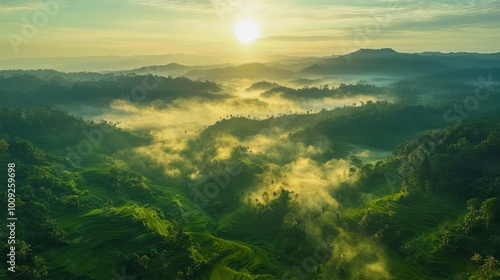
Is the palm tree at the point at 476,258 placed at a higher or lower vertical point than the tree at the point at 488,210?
lower

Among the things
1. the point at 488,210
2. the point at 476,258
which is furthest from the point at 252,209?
the point at 488,210

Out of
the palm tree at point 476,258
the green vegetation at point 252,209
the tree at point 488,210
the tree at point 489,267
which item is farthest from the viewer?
the tree at point 488,210

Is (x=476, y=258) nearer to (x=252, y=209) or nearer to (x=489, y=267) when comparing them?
(x=489, y=267)

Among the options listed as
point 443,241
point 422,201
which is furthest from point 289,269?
point 422,201

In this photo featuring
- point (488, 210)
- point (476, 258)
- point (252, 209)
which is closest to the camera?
point (476, 258)

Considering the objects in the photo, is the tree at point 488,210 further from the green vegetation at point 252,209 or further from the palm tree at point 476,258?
the palm tree at point 476,258

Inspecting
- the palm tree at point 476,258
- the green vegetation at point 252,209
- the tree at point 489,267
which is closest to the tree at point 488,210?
the green vegetation at point 252,209

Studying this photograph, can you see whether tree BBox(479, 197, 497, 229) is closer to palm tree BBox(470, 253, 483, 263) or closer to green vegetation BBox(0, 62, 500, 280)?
green vegetation BBox(0, 62, 500, 280)

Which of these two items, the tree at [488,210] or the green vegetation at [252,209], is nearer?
the green vegetation at [252,209]

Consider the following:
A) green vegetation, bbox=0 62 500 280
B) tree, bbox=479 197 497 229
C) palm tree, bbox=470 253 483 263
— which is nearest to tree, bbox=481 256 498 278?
green vegetation, bbox=0 62 500 280

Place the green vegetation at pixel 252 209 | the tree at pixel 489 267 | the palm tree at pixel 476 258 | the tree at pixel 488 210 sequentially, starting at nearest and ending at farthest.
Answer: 1. the tree at pixel 489 267
2. the palm tree at pixel 476 258
3. the green vegetation at pixel 252 209
4. the tree at pixel 488 210

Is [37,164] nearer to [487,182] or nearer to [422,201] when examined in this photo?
[422,201]

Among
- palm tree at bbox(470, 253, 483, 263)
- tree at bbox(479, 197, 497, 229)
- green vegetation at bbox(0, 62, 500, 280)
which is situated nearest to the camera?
palm tree at bbox(470, 253, 483, 263)
